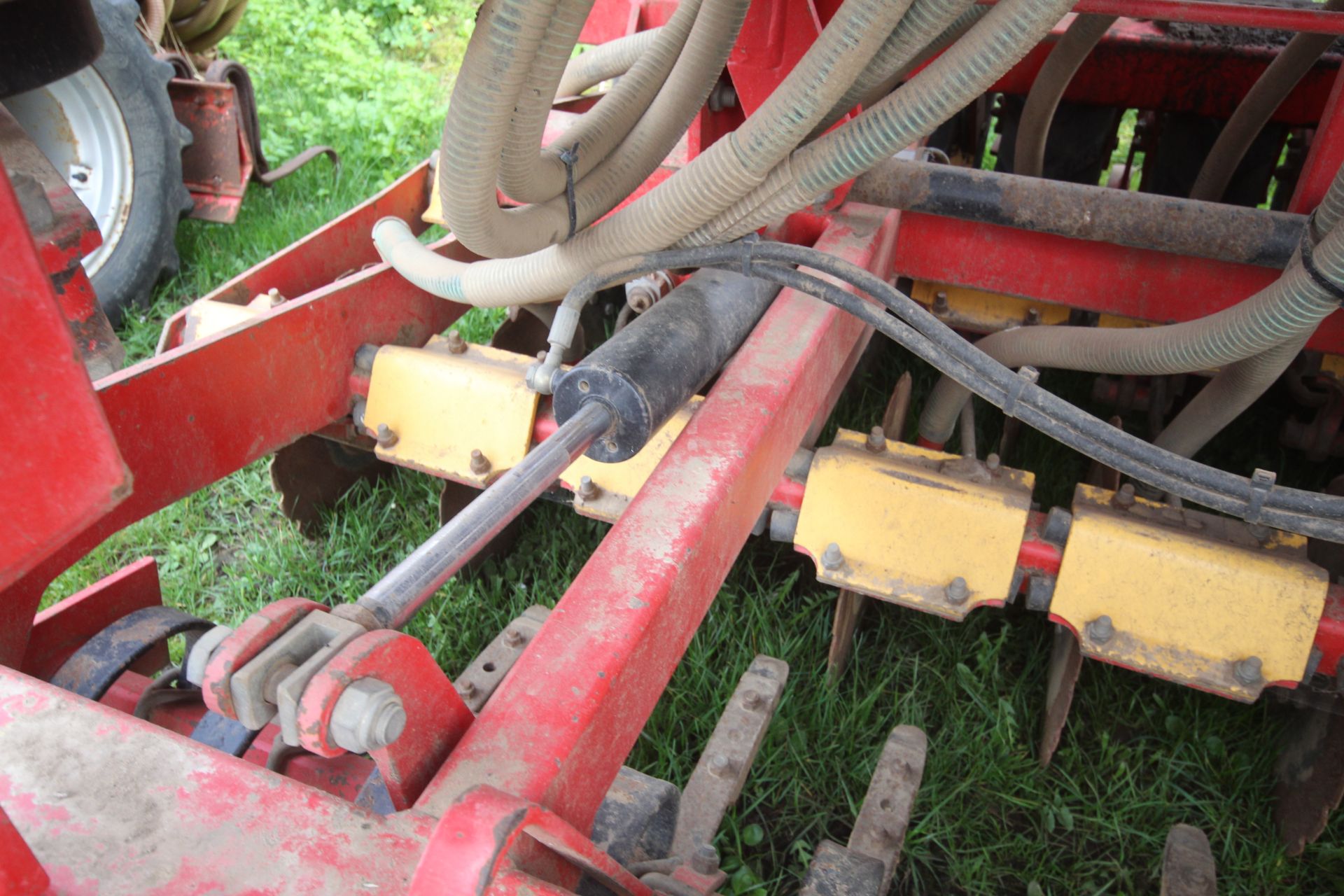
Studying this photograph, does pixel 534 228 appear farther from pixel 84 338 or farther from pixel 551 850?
pixel 551 850

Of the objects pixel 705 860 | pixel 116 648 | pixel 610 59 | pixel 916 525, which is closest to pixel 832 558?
pixel 916 525

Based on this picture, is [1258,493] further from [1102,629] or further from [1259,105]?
[1259,105]

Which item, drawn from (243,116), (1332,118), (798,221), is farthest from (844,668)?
(243,116)

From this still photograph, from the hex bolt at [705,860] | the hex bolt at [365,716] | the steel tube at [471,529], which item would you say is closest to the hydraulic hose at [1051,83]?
the steel tube at [471,529]

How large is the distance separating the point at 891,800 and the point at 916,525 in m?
0.47

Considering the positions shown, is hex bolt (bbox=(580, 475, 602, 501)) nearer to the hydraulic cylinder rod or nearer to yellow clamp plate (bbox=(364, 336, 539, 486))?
yellow clamp plate (bbox=(364, 336, 539, 486))

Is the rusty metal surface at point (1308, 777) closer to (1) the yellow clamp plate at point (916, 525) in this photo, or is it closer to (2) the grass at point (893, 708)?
(2) the grass at point (893, 708)

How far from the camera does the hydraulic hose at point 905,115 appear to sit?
1.16 meters

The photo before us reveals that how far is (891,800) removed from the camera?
1.66 meters

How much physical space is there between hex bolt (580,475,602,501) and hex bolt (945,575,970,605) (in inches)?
24.3

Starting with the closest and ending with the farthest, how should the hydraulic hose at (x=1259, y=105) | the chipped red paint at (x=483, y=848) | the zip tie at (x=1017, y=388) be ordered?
the chipped red paint at (x=483, y=848), the zip tie at (x=1017, y=388), the hydraulic hose at (x=1259, y=105)

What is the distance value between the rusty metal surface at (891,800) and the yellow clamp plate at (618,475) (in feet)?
2.12

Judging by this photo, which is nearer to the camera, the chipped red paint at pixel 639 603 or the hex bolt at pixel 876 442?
the chipped red paint at pixel 639 603

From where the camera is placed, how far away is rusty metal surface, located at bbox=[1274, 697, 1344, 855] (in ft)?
5.42
